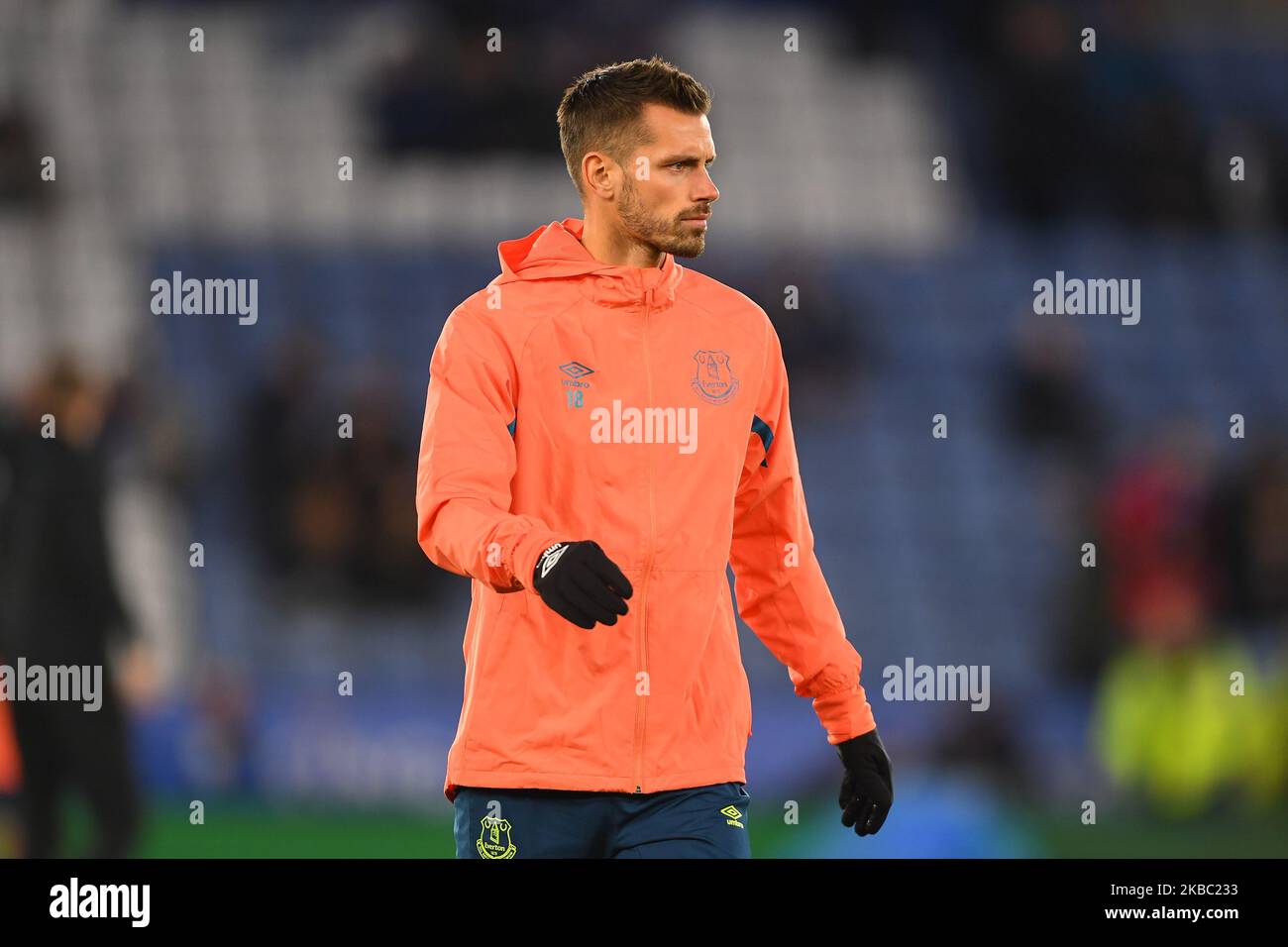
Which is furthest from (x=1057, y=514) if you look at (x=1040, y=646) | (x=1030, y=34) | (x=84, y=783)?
(x=84, y=783)

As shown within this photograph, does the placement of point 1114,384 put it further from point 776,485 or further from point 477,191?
point 776,485

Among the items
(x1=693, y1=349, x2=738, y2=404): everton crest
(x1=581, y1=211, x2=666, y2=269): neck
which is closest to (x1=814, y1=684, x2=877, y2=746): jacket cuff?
(x1=693, y1=349, x2=738, y2=404): everton crest

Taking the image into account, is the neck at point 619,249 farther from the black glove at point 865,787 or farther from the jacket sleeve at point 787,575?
the black glove at point 865,787

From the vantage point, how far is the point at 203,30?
40.8ft

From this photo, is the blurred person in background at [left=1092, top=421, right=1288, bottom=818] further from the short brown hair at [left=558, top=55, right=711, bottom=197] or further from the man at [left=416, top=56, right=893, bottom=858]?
the short brown hair at [left=558, top=55, right=711, bottom=197]

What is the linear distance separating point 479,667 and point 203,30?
33.0 ft

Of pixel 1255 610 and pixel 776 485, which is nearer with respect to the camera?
pixel 776 485

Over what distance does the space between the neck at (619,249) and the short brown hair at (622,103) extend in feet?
0.29

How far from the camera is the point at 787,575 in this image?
3527mm

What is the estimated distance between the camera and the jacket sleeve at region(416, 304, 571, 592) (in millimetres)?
2971

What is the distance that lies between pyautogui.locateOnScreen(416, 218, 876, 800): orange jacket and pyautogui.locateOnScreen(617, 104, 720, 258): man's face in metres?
0.08

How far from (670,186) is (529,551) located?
79cm

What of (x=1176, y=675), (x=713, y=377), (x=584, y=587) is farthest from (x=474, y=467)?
(x=1176, y=675)

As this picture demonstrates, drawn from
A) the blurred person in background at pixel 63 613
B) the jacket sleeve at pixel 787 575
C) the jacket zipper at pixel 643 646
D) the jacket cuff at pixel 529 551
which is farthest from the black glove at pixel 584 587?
the blurred person in background at pixel 63 613
